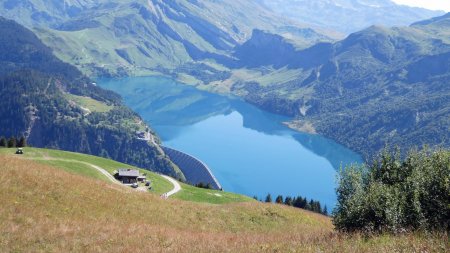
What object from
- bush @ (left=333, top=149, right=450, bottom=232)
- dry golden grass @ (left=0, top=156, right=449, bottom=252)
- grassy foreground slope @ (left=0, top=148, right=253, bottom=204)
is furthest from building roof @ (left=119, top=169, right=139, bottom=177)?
bush @ (left=333, top=149, right=450, bottom=232)

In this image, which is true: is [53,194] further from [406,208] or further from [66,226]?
[406,208]

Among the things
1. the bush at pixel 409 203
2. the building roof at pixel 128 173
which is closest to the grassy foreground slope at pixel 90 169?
the building roof at pixel 128 173

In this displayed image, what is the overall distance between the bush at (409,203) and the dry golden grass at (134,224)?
2356mm

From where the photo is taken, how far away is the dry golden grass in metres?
20.2

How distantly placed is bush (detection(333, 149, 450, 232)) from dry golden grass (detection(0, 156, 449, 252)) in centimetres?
236

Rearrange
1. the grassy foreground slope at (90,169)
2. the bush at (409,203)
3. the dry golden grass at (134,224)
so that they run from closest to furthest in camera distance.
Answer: the dry golden grass at (134,224) → the bush at (409,203) → the grassy foreground slope at (90,169)

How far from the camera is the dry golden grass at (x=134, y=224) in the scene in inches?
795

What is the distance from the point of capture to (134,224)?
30875mm

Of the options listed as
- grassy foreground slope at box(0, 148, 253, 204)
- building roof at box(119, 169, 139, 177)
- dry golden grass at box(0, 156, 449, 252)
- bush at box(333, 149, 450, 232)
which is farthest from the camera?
building roof at box(119, 169, 139, 177)

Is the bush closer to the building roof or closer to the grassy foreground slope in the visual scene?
the grassy foreground slope

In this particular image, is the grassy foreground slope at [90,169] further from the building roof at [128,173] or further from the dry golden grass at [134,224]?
the dry golden grass at [134,224]

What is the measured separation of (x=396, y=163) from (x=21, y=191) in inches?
1081

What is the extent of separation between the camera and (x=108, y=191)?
135ft

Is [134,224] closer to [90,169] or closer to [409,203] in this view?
[409,203]
